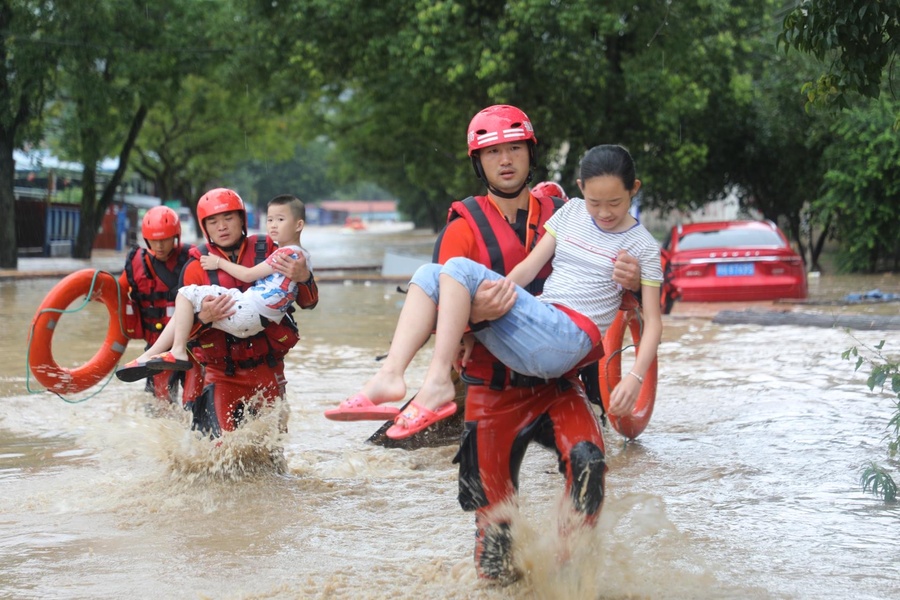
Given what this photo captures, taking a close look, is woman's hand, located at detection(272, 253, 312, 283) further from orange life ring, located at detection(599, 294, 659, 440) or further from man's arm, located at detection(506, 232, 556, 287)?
orange life ring, located at detection(599, 294, 659, 440)

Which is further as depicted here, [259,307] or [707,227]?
[707,227]

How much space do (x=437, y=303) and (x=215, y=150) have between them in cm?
4755

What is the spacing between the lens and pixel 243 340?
6.60 meters

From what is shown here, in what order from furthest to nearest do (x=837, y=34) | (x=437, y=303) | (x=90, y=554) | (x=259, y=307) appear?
(x=259, y=307) → (x=837, y=34) → (x=90, y=554) → (x=437, y=303)

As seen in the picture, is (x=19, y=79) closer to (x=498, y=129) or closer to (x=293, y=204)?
(x=293, y=204)

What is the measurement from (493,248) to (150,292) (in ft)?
13.2

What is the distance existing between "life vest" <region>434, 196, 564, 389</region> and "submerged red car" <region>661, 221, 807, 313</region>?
12672 mm

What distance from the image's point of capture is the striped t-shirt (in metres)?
4.32

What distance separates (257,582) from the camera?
499 centimetres

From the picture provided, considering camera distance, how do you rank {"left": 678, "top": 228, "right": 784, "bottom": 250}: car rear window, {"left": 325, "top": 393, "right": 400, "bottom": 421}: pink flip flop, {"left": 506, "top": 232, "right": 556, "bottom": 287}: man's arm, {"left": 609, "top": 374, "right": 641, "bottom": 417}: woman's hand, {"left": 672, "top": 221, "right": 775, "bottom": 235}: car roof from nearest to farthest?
1. {"left": 325, "top": 393, "right": 400, "bottom": 421}: pink flip flop
2. {"left": 609, "top": 374, "right": 641, "bottom": 417}: woman's hand
3. {"left": 506, "top": 232, "right": 556, "bottom": 287}: man's arm
4. {"left": 678, "top": 228, "right": 784, "bottom": 250}: car rear window
5. {"left": 672, "top": 221, "right": 775, "bottom": 235}: car roof

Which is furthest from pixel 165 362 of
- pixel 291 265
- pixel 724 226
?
pixel 724 226

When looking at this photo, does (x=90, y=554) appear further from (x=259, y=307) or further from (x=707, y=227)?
(x=707, y=227)

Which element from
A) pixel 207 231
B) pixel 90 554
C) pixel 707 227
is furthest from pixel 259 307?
pixel 707 227

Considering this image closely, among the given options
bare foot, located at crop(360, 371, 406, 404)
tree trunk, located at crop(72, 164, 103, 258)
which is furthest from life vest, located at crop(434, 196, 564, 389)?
tree trunk, located at crop(72, 164, 103, 258)
